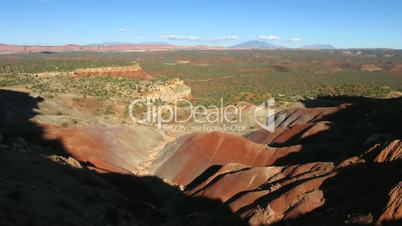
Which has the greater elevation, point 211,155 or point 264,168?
point 264,168

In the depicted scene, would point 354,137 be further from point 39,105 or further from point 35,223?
point 39,105

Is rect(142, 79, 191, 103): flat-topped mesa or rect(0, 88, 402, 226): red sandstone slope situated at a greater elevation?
rect(0, 88, 402, 226): red sandstone slope

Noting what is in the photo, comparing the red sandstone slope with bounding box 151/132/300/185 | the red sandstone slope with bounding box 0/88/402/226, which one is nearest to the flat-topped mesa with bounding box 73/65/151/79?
the red sandstone slope with bounding box 0/88/402/226

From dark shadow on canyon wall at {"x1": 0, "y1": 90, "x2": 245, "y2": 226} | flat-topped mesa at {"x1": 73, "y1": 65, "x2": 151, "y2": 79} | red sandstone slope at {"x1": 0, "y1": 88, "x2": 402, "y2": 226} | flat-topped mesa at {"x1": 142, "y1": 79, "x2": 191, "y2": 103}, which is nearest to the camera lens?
dark shadow on canyon wall at {"x1": 0, "y1": 90, "x2": 245, "y2": 226}

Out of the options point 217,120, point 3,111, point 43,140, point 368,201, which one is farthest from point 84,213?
point 217,120
